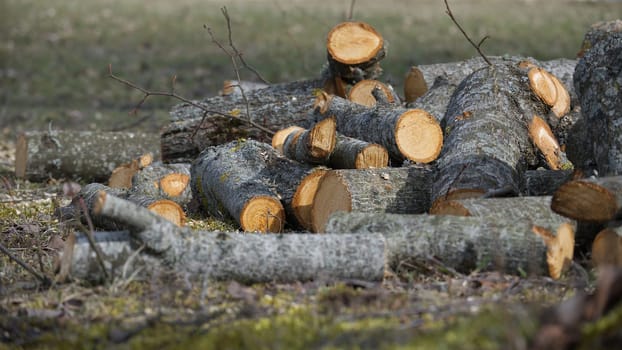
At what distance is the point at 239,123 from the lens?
718 cm

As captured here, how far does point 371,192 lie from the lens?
199 inches

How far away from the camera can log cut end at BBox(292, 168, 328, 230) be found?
17.4ft

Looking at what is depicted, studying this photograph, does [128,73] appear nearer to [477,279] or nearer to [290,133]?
[290,133]

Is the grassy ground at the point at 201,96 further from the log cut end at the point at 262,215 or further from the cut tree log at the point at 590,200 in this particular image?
the log cut end at the point at 262,215

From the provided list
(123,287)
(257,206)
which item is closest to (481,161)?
(257,206)

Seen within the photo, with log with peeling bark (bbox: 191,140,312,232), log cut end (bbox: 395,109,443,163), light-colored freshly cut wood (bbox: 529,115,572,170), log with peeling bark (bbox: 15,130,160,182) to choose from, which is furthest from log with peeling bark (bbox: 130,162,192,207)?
light-colored freshly cut wood (bbox: 529,115,572,170)

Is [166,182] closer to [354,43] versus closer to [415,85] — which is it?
[354,43]

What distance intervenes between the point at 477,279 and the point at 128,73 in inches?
479

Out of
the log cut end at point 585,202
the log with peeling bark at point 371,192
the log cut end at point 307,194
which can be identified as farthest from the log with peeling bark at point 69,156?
the log cut end at point 585,202

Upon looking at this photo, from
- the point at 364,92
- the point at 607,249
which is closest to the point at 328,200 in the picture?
the point at 607,249

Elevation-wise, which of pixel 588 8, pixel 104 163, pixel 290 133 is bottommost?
pixel 104 163

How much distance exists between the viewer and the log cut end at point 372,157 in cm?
538

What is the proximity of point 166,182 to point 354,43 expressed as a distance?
2.20 meters

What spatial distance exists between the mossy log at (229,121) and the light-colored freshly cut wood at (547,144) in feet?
7.16
